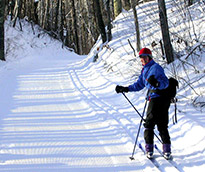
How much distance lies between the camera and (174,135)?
476 cm

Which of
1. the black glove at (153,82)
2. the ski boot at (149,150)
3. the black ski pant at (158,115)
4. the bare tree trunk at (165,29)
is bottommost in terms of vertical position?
the ski boot at (149,150)

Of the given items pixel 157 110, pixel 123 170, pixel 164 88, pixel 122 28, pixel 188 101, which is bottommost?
pixel 123 170

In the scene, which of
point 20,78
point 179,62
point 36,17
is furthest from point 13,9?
Result: point 179,62

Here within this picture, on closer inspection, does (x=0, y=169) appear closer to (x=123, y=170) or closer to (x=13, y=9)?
(x=123, y=170)

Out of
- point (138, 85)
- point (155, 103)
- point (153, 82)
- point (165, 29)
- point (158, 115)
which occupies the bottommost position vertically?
point (158, 115)

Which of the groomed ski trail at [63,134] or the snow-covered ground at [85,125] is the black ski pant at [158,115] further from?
the groomed ski trail at [63,134]

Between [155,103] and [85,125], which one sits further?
[85,125]

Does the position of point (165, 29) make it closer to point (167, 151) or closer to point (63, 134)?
point (167, 151)

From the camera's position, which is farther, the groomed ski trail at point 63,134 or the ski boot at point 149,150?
the ski boot at point 149,150

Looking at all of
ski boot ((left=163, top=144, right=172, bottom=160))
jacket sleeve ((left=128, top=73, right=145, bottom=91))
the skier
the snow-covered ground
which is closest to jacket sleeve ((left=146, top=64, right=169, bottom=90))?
the skier

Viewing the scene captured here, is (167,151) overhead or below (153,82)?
below

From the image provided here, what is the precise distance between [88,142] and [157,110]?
5.31 ft

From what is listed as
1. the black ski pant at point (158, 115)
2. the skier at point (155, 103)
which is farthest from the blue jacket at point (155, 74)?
the black ski pant at point (158, 115)

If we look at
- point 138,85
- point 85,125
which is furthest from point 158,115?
point 85,125
